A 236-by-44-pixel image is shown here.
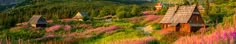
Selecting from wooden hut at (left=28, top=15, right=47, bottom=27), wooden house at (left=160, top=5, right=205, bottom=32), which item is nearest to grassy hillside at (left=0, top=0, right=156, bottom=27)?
wooden hut at (left=28, top=15, right=47, bottom=27)

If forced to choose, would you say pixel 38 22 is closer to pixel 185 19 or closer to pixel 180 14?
pixel 180 14

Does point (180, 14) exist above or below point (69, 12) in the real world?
above

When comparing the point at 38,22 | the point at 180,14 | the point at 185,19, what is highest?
the point at 180,14

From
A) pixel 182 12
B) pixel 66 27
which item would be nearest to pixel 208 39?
pixel 182 12

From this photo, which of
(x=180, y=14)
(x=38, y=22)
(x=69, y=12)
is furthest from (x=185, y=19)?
(x=69, y=12)

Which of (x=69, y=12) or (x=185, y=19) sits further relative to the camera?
(x=69, y=12)

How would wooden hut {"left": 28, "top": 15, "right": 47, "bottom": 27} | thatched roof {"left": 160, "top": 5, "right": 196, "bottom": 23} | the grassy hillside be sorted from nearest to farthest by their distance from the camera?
1. thatched roof {"left": 160, "top": 5, "right": 196, "bottom": 23}
2. wooden hut {"left": 28, "top": 15, "right": 47, "bottom": 27}
3. the grassy hillside

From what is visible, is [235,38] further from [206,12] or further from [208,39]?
[206,12]

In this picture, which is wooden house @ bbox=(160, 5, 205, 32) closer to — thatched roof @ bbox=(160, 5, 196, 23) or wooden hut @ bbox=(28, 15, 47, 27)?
thatched roof @ bbox=(160, 5, 196, 23)
